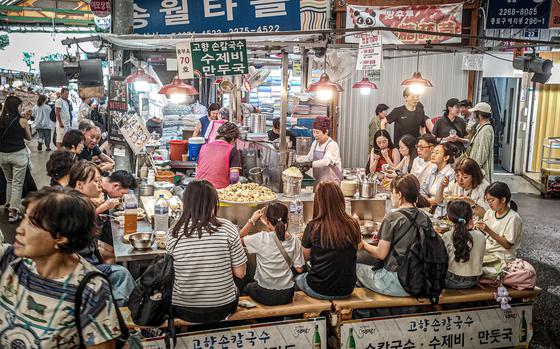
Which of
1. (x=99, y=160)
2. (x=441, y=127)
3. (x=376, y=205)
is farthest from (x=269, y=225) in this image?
(x=441, y=127)

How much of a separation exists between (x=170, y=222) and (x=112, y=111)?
13.0 feet

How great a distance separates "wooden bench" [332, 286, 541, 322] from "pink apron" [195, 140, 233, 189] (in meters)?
2.52

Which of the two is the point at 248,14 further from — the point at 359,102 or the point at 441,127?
the point at 359,102

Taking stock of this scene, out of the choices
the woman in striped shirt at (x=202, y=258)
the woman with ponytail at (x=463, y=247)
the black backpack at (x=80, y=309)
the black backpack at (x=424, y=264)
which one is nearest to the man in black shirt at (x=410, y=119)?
the woman with ponytail at (x=463, y=247)

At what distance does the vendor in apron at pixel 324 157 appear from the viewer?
8086mm

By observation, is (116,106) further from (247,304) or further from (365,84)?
(365,84)

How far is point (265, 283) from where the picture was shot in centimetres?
494

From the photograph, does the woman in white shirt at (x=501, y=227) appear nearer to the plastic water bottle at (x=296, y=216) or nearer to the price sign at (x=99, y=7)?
the plastic water bottle at (x=296, y=216)

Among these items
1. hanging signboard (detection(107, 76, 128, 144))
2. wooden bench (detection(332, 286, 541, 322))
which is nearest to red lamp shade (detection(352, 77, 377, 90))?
hanging signboard (detection(107, 76, 128, 144))

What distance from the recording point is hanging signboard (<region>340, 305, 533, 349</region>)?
16.4ft

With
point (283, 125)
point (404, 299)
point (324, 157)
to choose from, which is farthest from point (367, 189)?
point (404, 299)

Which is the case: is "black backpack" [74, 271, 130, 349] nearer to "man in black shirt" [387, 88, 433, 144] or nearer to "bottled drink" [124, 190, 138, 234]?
"bottled drink" [124, 190, 138, 234]

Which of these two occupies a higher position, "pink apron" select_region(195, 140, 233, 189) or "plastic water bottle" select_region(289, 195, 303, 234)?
"pink apron" select_region(195, 140, 233, 189)

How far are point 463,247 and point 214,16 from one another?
501 cm
